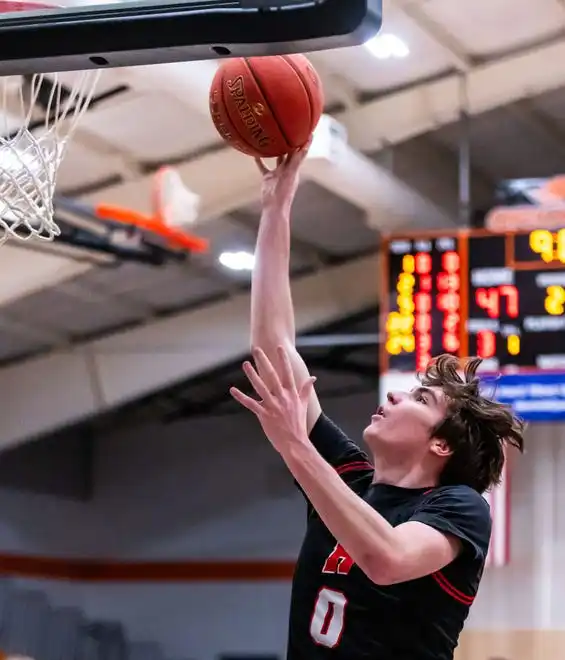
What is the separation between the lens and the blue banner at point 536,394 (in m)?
6.12

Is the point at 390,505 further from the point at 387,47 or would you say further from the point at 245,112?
the point at 387,47

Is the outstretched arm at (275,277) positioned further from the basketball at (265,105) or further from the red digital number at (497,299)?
the red digital number at (497,299)

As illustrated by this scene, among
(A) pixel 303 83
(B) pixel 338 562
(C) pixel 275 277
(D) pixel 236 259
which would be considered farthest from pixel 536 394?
(B) pixel 338 562

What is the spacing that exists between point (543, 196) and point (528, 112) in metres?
1.53

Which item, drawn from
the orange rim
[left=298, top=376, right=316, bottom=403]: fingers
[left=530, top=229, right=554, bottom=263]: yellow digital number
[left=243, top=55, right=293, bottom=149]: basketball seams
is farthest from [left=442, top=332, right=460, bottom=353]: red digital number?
[left=298, top=376, right=316, bottom=403]: fingers

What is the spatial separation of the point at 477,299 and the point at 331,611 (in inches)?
167

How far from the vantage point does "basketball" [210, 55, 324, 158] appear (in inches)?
102

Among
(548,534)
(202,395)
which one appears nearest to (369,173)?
(548,534)

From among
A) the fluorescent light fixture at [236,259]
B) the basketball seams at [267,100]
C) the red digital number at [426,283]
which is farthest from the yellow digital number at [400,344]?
the basketball seams at [267,100]

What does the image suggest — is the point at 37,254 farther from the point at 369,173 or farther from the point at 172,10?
the point at 172,10

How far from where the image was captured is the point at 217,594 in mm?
10844

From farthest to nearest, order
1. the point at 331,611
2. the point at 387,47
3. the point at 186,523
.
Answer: the point at 186,523
the point at 387,47
the point at 331,611

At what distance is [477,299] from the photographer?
6211 mm

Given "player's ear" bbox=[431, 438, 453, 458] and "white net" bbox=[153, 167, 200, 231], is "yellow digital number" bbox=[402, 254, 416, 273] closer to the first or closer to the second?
"white net" bbox=[153, 167, 200, 231]
